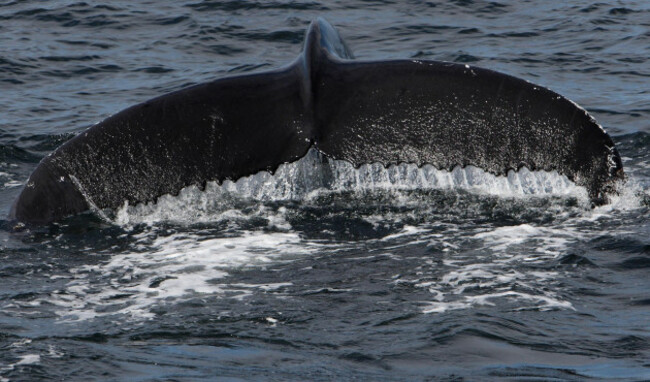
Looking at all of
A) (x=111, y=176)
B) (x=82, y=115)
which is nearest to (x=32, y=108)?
(x=82, y=115)

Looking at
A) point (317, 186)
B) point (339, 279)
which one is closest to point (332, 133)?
point (339, 279)

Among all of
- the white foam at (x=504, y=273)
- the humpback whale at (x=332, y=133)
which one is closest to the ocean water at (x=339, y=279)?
the white foam at (x=504, y=273)

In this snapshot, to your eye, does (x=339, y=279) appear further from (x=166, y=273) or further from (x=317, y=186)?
(x=317, y=186)

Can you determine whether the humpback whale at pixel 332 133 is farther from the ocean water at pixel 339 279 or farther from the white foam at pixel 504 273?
the white foam at pixel 504 273

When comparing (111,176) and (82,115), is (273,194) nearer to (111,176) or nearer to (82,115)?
(111,176)

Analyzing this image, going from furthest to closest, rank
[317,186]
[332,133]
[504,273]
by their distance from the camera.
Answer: [317,186]
[332,133]
[504,273]

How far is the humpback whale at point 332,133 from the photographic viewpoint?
6.68 meters

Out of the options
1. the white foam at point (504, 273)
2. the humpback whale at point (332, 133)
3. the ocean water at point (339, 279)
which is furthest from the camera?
the humpback whale at point (332, 133)

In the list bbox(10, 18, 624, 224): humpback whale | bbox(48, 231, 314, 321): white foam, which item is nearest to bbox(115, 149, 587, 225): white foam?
bbox(48, 231, 314, 321): white foam

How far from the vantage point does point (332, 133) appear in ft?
22.1

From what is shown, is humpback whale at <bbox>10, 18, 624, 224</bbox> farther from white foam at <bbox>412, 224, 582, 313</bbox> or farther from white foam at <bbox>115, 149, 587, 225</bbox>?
white foam at <bbox>115, 149, 587, 225</bbox>

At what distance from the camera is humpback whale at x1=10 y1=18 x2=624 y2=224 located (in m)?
6.68

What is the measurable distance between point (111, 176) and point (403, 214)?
1.91 meters

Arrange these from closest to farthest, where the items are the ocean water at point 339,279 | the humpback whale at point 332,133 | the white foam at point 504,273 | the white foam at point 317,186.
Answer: the ocean water at point 339,279, the white foam at point 504,273, the humpback whale at point 332,133, the white foam at point 317,186
